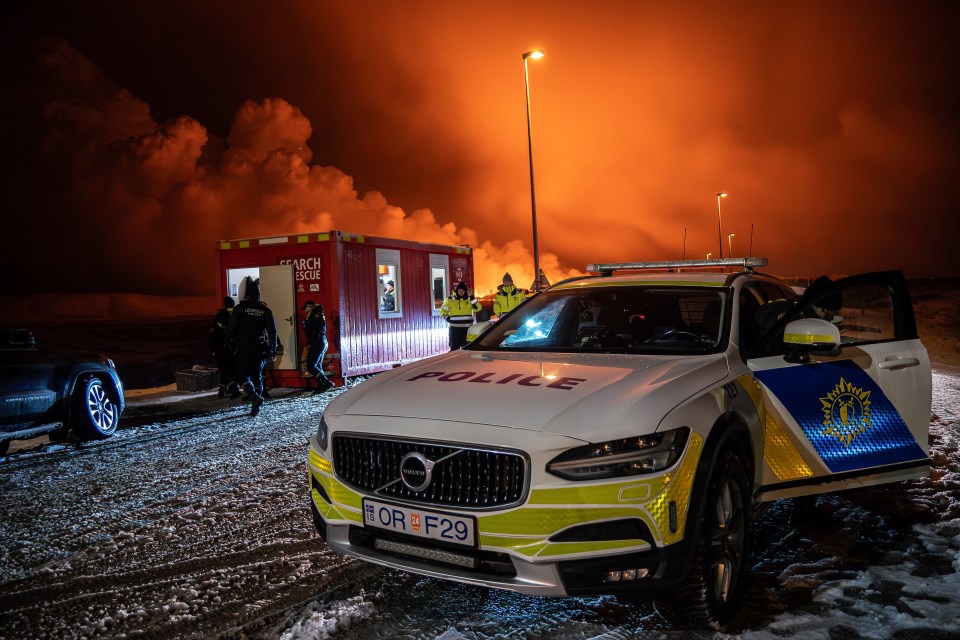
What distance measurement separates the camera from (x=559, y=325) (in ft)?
15.6

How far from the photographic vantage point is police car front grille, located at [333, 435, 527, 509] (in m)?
2.72

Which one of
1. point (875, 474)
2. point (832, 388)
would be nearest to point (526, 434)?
point (832, 388)

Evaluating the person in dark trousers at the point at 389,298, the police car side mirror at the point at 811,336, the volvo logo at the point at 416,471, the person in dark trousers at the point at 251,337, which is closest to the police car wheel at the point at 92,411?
the person in dark trousers at the point at 251,337

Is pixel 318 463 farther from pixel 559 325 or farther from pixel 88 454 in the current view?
pixel 88 454

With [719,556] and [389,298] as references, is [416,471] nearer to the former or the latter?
[719,556]

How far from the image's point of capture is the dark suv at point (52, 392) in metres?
6.87

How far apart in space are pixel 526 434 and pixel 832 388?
2.10m

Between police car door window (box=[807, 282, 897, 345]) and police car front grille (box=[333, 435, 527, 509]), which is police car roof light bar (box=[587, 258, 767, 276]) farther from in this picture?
police car front grille (box=[333, 435, 527, 509])

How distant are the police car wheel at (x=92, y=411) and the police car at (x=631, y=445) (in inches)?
222

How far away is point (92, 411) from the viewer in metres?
7.95

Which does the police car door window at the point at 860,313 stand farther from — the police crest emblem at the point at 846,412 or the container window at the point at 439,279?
the container window at the point at 439,279

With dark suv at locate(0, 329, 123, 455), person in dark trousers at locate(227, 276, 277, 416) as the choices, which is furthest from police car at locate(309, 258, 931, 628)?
person in dark trousers at locate(227, 276, 277, 416)

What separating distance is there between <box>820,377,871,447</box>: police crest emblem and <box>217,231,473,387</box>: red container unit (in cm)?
924

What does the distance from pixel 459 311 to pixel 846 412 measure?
10.1 meters
